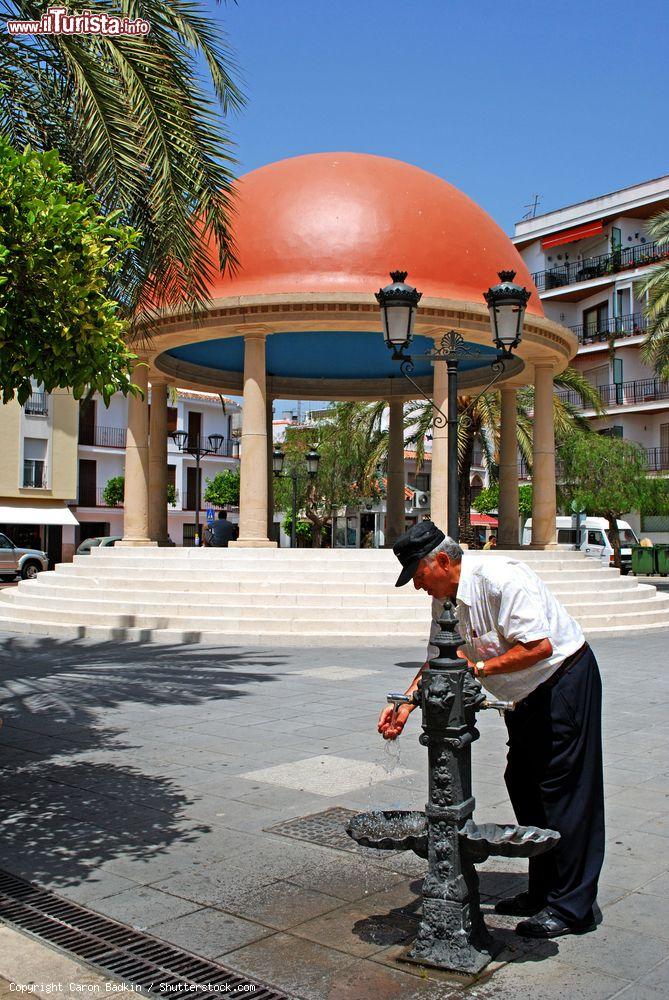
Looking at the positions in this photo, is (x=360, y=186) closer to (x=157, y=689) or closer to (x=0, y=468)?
(x=157, y=689)

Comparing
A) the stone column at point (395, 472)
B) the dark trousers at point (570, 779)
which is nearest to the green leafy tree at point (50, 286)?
the dark trousers at point (570, 779)

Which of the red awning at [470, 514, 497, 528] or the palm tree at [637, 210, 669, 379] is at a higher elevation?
the palm tree at [637, 210, 669, 379]

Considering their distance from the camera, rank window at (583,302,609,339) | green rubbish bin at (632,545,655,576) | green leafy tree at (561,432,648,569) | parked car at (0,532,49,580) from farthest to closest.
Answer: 1. window at (583,302,609,339)
2. green rubbish bin at (632,545,655,576)
3. green leafy tree at (561,432,648,569)
4. parked car at (0,532,49,580)

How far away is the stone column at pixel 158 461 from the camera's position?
70.4 ft

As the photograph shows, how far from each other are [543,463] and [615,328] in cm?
3148

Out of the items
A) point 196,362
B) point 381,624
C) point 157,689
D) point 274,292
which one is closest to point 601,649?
point 381,624

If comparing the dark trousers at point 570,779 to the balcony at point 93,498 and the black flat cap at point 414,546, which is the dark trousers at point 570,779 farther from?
the balcony at point 93,498

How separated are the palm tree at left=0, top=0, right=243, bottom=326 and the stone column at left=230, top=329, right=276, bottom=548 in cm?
657

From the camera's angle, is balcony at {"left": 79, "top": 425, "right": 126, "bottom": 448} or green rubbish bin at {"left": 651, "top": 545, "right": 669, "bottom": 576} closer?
green rubbish bin at {"left": 651, "top": 545, "right": 669, "bottom": 576}

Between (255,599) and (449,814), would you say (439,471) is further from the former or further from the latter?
(449,814)

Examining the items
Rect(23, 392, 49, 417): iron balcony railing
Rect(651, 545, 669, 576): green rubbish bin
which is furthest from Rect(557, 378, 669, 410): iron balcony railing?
Rect(23, 392, 49, 417): iron balcony railing

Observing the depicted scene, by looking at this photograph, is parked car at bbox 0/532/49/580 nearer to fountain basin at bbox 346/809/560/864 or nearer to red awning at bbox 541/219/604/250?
fountain basin at bbox 346/809/560/864

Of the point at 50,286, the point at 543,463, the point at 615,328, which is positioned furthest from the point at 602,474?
the point at 50,286

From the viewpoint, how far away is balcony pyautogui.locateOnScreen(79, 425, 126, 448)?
157 feet
